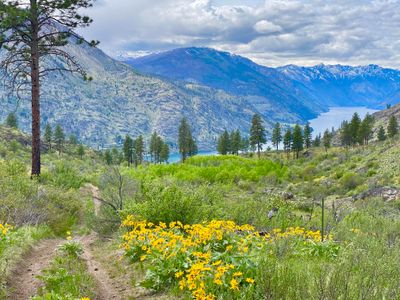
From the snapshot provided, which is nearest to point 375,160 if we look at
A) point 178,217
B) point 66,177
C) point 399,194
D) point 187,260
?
point 399,194

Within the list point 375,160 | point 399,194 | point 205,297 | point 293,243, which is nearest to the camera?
point 205,297

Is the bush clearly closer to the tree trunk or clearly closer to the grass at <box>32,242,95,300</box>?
the tree trunk

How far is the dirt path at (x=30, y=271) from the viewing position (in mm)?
6559

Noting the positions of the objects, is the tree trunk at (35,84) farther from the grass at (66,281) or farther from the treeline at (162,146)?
the treeline at (162,146)

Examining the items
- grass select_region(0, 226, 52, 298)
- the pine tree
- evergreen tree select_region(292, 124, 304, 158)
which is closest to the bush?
the pine tree

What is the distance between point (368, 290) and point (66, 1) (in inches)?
636

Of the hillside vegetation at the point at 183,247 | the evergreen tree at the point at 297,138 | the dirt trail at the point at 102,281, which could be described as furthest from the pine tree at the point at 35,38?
the evergreen tree at the point at 297,138

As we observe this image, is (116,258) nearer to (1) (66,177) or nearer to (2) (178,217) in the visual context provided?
(2) (178,217)

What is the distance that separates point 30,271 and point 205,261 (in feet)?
13.0

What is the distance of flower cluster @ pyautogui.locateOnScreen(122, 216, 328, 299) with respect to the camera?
5.25m

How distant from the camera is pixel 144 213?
9555 millimetres

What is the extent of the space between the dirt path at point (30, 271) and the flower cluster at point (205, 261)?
1778 millimetres

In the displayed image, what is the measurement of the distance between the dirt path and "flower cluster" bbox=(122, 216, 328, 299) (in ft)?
5.83

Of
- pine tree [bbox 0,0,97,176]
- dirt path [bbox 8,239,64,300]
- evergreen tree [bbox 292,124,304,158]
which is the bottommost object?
dirt path [bbox 8,239,64,300]
